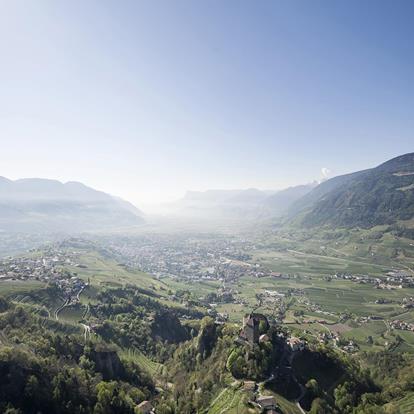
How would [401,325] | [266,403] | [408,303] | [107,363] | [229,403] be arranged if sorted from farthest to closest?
[408,303]
[401,325]
[107,363]
[229,403]
[266,403]

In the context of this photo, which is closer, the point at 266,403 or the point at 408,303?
the point at 266,403

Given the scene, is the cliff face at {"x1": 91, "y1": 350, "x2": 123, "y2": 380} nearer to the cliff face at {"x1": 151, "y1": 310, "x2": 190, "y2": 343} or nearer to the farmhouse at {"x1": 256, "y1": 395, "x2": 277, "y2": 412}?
the cliff face at {"x1": 151, "y1": 310, "x2": 190, "y2": 343}

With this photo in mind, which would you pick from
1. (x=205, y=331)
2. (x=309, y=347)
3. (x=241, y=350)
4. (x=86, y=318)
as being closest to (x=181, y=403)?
(x=241, y=350)

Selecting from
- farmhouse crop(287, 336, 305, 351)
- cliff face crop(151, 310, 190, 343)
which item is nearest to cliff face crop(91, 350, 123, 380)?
cliff face crop(151, 310, 190, 343)

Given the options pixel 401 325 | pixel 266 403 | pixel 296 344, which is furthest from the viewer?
pixel 401 325

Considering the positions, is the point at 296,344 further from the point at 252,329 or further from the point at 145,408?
the point at 145,408

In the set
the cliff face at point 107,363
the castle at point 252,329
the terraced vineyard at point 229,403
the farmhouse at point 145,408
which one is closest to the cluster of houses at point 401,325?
the castle at point 252,329

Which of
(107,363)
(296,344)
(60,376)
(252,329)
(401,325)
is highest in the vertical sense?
(252,329)

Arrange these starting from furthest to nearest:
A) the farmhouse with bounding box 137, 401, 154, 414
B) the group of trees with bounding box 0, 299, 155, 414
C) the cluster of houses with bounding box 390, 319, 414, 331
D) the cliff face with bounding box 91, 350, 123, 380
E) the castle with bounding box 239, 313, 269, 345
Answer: the cluster of houses with bounding box 390, 319, 414, 331, the cliff face with bounding box 91, 350, 123, 380, the castle with bounding box 239, 313, 269, 345, the farmhouse with bounding box 137, 401, 154, 414, the group of trees with bounding box 0, 299, 155, 414

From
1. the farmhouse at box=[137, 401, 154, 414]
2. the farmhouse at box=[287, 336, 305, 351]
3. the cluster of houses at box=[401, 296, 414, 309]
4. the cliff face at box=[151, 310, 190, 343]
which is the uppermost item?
the farmhouse at box=[287, 336, 305, 351]

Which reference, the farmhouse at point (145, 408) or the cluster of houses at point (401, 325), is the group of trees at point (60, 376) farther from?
the cluster of houses at point (401, 325)

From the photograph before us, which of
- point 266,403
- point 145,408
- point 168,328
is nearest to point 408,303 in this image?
point 168,328

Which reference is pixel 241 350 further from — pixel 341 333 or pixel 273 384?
pixel 341 333
